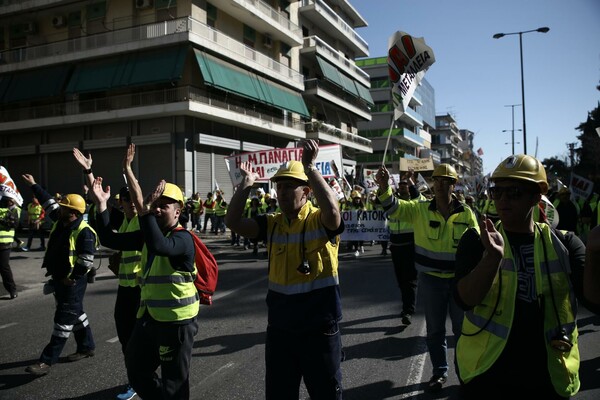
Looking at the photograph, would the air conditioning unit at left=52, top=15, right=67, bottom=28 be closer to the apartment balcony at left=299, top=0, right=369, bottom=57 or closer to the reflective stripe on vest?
the apartment balcony at left=299, top=0, right=369, bottom=57

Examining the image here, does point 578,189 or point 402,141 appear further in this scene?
point 402,141

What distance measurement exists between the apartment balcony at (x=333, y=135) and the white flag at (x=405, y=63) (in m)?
25.5

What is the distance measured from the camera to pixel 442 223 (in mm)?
4340

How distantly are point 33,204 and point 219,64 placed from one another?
1188 cm

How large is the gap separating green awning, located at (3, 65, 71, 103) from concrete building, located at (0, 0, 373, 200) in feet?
0.26

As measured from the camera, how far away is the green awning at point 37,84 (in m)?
24.7

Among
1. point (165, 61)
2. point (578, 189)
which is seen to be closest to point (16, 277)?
point (578, 189)

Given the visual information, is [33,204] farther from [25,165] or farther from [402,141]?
[402,141]

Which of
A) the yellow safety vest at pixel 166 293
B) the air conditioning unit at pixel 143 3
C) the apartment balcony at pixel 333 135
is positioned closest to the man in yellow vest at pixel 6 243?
the yellow safety vest at pixel 166 293

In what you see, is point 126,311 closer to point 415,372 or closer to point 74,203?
point 74,203

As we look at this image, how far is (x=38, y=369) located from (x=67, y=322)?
1.64 feet

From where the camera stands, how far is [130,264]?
14.3 feet

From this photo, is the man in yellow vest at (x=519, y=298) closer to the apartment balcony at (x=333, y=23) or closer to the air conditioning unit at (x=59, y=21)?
the air conditioning unit at (x=59, y=21)

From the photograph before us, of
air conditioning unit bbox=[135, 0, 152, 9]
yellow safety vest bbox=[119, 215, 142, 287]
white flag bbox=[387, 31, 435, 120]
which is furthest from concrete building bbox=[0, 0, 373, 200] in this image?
yellow safety vest bbox=[119, 215, 142, 287]
